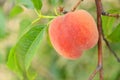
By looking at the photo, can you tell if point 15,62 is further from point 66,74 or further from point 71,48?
point 66,74

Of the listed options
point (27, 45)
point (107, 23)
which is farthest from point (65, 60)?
point (27, 45)

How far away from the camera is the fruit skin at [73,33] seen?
80 cm

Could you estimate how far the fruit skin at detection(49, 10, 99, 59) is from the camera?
0.80 m

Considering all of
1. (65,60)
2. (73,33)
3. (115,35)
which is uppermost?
(73,33)

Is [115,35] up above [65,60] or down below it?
above

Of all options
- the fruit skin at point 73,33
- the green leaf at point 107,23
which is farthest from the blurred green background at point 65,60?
the fruit skin at point 73,33

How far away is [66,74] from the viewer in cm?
203

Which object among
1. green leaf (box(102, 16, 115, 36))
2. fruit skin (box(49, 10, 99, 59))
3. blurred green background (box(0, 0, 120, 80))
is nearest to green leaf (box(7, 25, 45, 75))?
fruit skin (box(49, 10, 99, 59))

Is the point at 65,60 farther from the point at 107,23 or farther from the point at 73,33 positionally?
the point at 73,33

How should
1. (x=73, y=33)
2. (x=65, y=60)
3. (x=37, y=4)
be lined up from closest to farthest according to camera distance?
(x=73, y=33)
(x=37, y=4)
(x=65, y=60)

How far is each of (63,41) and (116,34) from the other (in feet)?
0.84

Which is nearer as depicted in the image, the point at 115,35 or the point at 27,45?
the point at 27,45

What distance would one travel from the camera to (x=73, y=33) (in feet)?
2.64

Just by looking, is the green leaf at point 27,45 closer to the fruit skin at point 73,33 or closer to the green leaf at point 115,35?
the fruit skin at point 73,33
